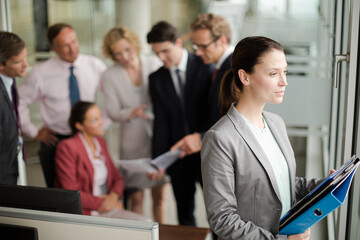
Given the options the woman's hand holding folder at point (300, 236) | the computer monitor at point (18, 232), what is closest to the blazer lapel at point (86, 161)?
the computer monitor at point (18, 232)

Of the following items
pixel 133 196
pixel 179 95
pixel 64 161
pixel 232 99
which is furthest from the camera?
pixel 133 196

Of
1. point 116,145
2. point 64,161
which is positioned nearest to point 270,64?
point 64,161

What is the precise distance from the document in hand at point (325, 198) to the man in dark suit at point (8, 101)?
1645 millimetres

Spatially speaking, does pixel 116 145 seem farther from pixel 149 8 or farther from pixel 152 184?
pixel 152 184

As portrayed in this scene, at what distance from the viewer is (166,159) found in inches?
118

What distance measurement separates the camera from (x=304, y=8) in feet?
19.0

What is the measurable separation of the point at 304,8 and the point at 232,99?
4703 mm

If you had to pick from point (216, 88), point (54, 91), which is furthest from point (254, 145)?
point (54, 91)

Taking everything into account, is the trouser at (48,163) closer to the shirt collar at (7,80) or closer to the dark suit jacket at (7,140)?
the dark suit jacket at (7,140)

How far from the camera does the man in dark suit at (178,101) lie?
293cm

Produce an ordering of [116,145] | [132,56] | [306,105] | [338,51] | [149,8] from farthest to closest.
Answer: [116,145] < [149,8] < [132,56] < [306,105] < [338,51]

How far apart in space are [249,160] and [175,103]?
172 centimetres

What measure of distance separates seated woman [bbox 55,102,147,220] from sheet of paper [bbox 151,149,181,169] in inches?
11.9

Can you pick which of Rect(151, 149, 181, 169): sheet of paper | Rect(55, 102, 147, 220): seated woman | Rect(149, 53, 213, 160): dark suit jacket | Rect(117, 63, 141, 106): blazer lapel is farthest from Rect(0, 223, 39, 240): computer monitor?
Rect(117, 63, 141, 106): blazer lapel
